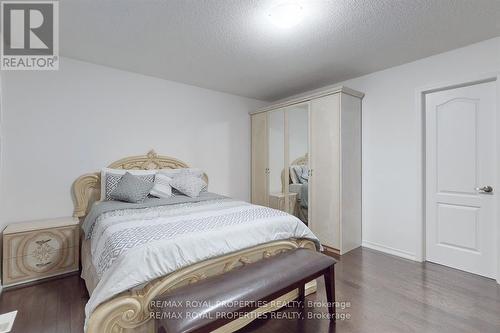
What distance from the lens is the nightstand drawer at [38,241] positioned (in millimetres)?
2277

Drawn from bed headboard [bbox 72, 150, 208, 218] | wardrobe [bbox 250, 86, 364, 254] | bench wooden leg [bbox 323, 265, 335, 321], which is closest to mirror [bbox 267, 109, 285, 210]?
wardrobe [bbox 250, 86, 364, 254]

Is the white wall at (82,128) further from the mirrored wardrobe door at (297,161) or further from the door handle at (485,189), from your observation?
the door handle at (485,189)

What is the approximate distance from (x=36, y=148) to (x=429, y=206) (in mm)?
4626

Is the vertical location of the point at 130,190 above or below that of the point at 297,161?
below

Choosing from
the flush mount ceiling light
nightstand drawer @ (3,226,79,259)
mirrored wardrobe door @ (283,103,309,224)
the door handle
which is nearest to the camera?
the flush mount ceiling light

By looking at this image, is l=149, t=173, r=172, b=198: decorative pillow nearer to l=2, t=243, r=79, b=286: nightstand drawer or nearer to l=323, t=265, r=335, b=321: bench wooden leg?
l=2, t=243, r=79, b=286: nightstand drawer

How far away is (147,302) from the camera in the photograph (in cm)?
142

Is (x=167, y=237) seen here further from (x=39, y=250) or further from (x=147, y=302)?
(x=39, y=250)

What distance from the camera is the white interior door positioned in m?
2.46

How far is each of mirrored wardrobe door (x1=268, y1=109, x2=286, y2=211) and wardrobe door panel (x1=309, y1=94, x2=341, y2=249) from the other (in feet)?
2.00

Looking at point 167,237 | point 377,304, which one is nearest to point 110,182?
point 167,237

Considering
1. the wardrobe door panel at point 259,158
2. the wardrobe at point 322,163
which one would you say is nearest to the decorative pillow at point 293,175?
the wardrobe at point 322,163

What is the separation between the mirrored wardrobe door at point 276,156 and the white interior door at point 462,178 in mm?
1944

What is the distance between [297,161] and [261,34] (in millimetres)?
1984
